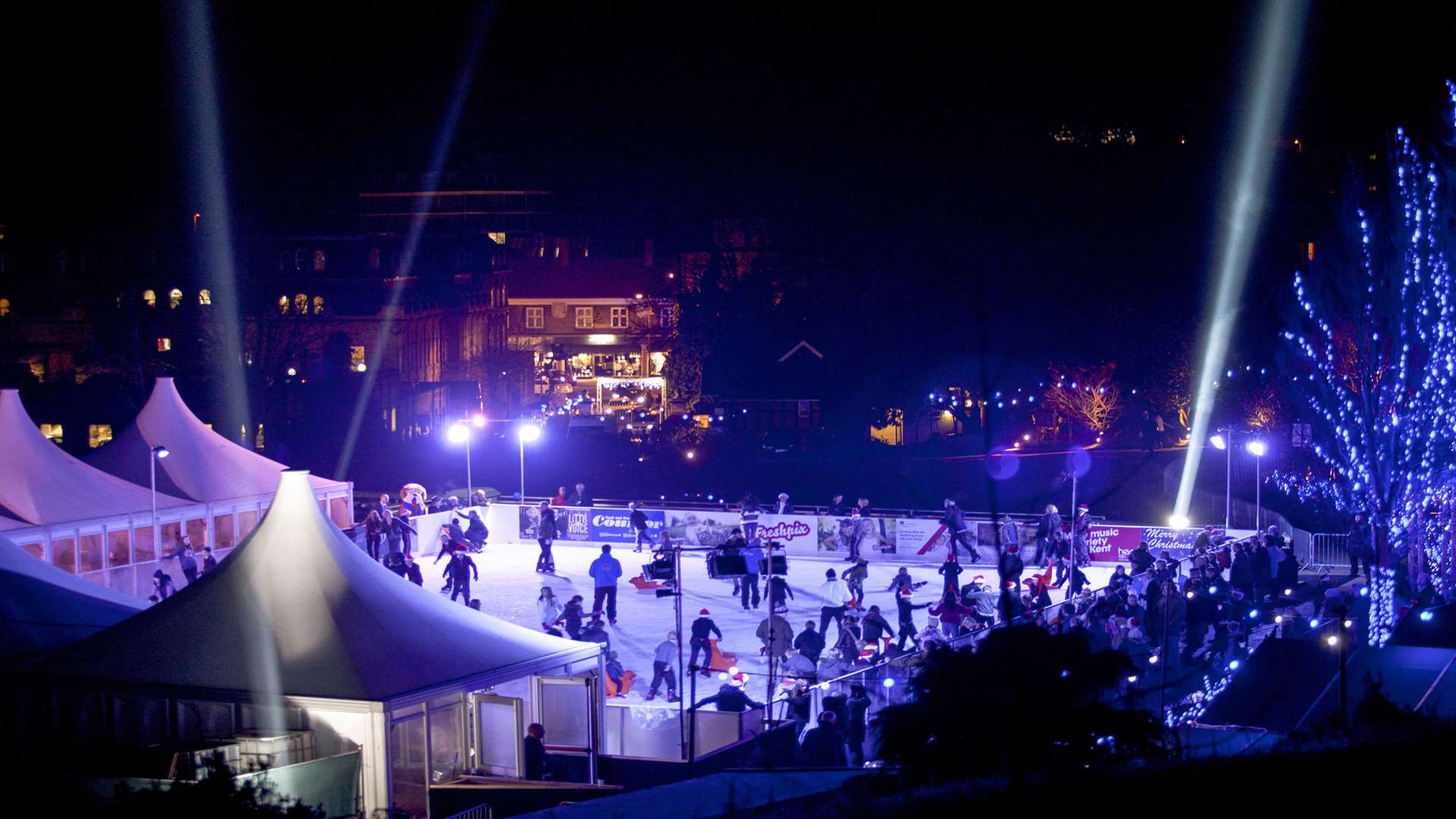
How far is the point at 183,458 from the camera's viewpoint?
26000mm

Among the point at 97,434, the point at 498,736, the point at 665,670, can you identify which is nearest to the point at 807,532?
the point at 665,670

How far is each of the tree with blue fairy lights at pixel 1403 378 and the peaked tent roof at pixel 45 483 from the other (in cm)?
2093

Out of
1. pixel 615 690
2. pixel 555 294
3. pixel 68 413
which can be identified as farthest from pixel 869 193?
pixel 615 690

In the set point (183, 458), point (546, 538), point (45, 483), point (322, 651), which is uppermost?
point (183, 458)

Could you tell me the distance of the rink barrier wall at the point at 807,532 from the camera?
82.3 feet

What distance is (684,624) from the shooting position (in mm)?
20688

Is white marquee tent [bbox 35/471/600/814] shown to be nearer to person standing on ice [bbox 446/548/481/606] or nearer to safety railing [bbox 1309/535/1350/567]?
person standing on ice [bbox 446/548/481/606]

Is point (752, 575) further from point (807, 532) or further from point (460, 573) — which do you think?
point (807, 532)

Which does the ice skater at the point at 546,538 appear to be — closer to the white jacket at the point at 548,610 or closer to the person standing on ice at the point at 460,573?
the person standing on ice at the point at 460,573

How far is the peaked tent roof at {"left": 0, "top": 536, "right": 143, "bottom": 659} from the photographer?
13.0 metres

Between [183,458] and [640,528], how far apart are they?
910 centimetres

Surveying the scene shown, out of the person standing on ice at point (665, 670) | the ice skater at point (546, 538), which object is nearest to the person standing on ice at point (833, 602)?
the person standing on ice at point (665, 670)

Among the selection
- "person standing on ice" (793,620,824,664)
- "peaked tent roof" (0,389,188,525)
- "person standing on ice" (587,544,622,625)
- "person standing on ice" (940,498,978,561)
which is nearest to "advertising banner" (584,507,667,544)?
"person standing on ice" (940,498,978,561)

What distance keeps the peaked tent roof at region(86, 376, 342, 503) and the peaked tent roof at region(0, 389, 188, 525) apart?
203cm
